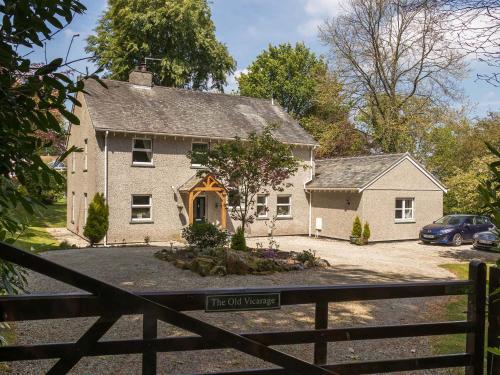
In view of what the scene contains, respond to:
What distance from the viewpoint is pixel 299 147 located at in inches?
1123

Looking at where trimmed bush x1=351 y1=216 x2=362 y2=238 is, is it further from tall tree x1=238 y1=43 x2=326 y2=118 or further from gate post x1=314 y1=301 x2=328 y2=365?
tall tree x1=238 y1=43 x2=326 y2=118

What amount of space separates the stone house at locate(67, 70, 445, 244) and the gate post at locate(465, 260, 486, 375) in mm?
17531

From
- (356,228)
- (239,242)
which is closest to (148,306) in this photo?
(239,242)

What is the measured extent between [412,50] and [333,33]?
258 inches

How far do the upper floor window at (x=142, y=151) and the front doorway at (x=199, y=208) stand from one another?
11.8 feet

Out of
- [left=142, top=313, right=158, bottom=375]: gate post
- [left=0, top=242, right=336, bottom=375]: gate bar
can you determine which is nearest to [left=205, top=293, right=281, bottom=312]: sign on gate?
[left=0, top=242, right=336, bottom=375]: gate bar

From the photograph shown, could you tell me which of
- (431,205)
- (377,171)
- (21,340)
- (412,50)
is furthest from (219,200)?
(412,50)

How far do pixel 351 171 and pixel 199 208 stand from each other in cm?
968

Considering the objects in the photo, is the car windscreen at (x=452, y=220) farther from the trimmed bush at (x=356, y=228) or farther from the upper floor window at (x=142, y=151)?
the upper floor window at (x=142, y=151)

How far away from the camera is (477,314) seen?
3707 millimetres

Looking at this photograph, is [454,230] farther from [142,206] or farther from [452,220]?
[142,206]

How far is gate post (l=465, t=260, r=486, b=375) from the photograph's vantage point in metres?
3.66

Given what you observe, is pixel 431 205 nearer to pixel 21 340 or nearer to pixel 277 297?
pixel 21 340

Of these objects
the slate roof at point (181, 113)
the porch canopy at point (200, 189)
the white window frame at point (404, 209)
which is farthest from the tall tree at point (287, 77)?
the porch canopy at point (200, 189)
